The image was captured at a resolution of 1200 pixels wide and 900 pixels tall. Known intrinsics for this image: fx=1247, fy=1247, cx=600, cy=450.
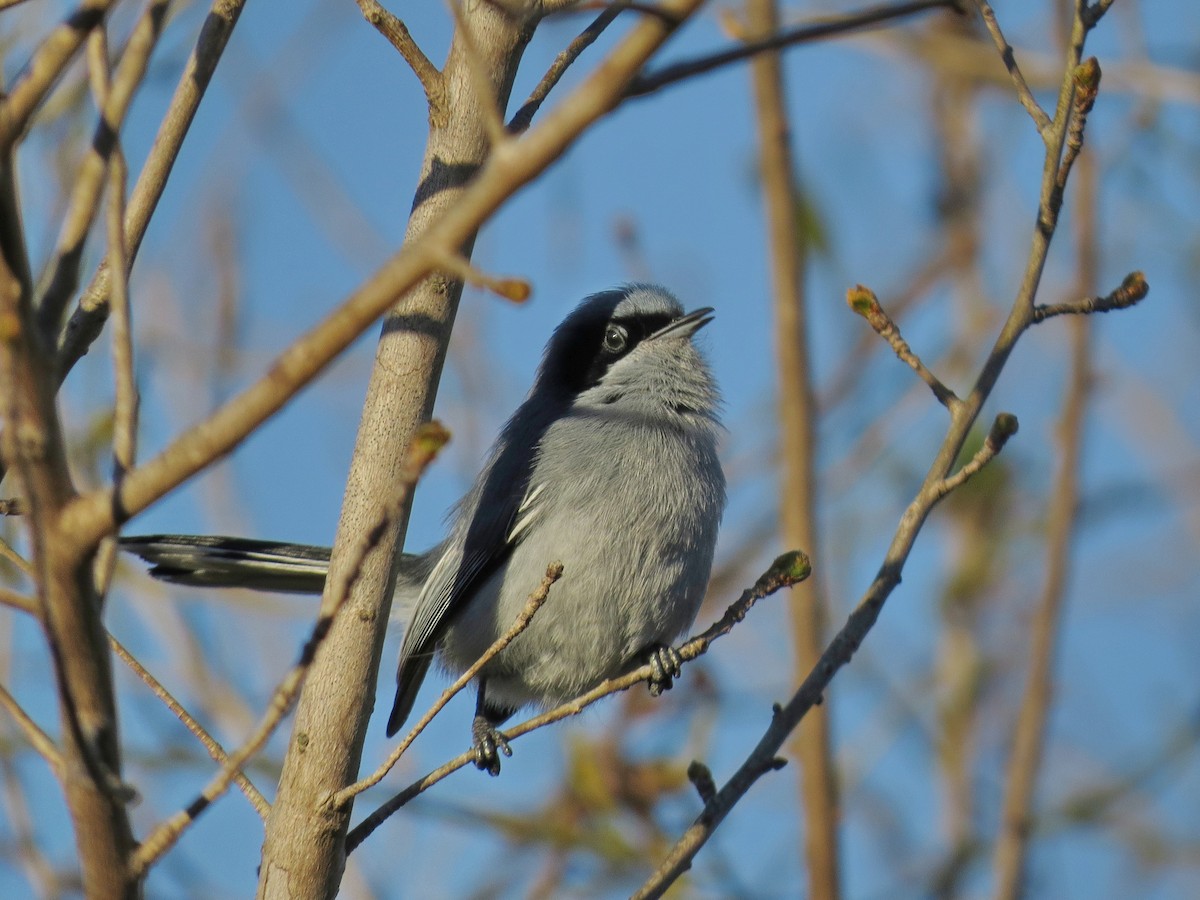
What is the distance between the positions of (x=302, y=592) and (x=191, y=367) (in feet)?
8.62

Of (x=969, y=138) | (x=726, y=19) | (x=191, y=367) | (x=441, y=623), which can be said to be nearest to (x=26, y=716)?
(x=441, y=623)

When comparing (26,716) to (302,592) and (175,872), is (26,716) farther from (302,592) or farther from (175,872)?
(175,872)

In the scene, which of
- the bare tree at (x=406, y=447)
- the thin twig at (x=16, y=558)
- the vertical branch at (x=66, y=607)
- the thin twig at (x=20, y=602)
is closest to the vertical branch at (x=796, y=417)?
the bare tree at (x=406, y=447)

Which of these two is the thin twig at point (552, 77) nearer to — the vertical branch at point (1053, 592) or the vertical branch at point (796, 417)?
the vertical branch at point (796, 417)

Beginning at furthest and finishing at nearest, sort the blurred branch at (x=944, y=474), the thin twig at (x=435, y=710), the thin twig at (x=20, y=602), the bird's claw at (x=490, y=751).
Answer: the bird's claw at (x=490, y=751), the blurred branch at (x=944, y=474), the thin twig at (x=435, y=710), the thin twig at (x=20, y=602)

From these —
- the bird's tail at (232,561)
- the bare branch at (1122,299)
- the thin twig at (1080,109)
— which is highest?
the thin twig at (1080,109)

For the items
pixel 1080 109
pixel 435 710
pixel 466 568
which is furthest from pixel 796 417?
pixel 435 710

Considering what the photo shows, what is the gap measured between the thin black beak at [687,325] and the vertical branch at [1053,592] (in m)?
1.41

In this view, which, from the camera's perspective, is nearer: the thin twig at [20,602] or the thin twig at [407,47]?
the thin twig at [20,602]

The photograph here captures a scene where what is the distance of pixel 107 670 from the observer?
1.54 meters

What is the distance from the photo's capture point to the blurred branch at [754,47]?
1424mm

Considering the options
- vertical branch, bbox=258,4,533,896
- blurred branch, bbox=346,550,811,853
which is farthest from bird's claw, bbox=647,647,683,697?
vertical branch, bbox=258,4,533,896

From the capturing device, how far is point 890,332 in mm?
2689

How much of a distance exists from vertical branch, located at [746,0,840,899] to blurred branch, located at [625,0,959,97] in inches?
102
